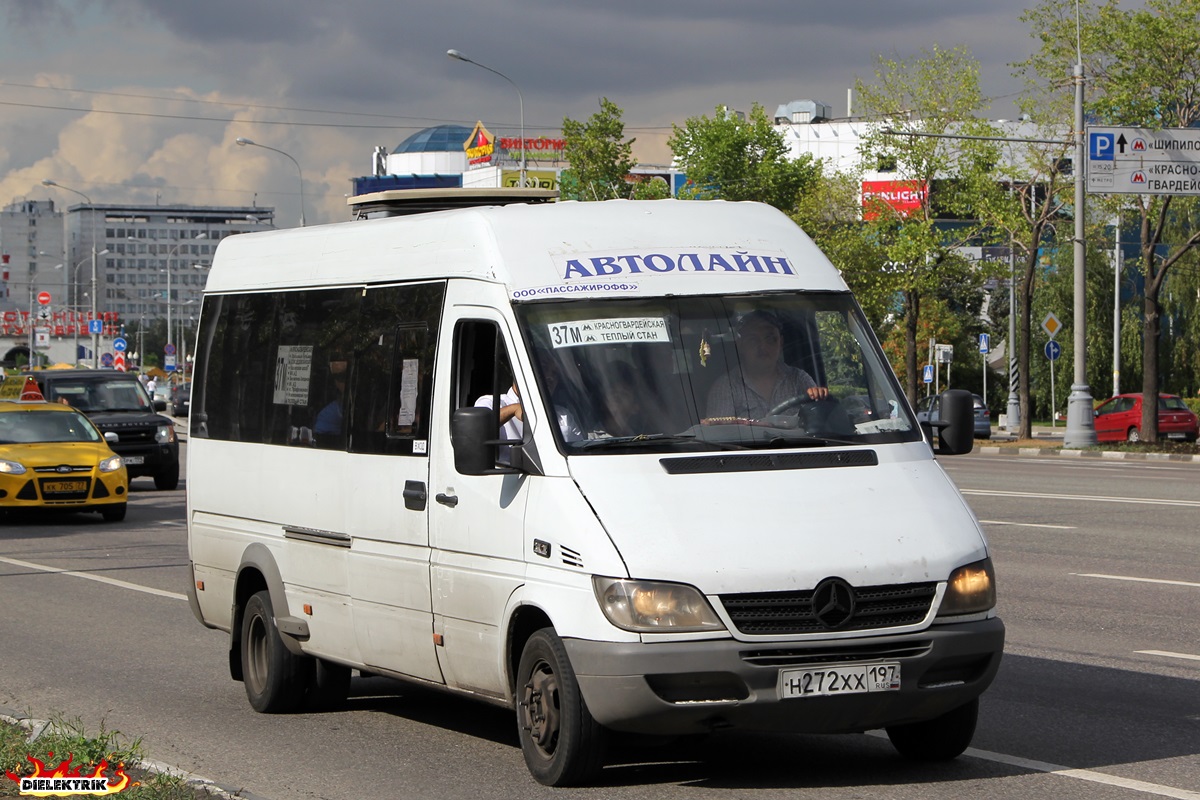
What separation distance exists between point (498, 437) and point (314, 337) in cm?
220

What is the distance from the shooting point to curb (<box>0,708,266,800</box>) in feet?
20.4

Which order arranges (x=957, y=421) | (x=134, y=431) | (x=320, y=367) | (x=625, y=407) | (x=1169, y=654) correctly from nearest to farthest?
(x=625, y=407) → (x=957, y=421) → (x=320, y=367) → (x=1169, y=654) → (x=134, y=431)

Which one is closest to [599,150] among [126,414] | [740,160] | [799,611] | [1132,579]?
[740,160]

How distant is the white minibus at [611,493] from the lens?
623 centimetres

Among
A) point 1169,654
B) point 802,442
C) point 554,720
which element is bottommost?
point 1169,654

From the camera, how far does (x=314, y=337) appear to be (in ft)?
29.0

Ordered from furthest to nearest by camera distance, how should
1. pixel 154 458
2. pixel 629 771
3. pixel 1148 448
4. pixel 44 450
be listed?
pixel 1148 448 → pixel 154 458 → pixel 44 450 → pixel 629 771

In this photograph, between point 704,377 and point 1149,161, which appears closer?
point 704,377

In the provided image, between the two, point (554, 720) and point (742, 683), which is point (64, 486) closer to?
point (554, 720)

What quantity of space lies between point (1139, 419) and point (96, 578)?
3766 cm

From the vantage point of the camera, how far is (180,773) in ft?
21.8

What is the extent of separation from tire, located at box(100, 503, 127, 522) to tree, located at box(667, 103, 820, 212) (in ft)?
155

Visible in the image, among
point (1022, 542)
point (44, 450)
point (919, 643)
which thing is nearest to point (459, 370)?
point (919, 643)

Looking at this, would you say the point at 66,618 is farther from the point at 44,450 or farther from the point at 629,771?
the point at 44,450
